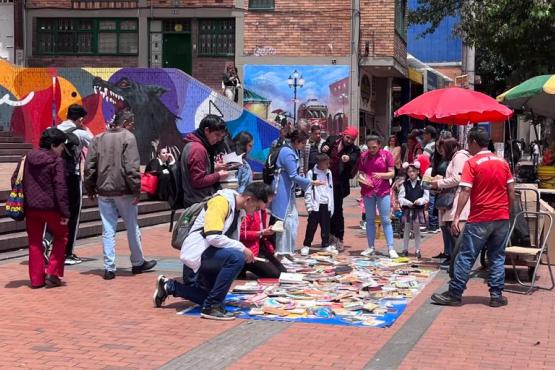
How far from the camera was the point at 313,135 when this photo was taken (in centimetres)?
1295

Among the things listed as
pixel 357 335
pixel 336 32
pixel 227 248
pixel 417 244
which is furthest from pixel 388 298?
pixel 336 32

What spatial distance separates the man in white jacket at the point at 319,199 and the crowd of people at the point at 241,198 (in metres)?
0.01

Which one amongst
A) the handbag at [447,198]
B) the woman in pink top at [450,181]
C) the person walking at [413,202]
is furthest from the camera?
the person walking at [413,202]

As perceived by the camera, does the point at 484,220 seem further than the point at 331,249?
No

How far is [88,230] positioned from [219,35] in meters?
14.0

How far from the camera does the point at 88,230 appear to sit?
12430 millimetres

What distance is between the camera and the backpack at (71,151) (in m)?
9.48

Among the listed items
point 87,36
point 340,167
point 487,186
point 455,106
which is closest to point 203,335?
point 487,186

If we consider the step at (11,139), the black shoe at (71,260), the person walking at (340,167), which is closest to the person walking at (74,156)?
the black shoe at (71,260)

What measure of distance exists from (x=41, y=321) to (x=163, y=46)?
19461mm

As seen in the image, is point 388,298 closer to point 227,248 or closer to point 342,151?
point 227,248

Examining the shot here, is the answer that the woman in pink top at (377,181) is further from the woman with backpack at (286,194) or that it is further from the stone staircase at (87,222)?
the stone staircase at (87,222)

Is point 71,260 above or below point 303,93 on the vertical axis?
below

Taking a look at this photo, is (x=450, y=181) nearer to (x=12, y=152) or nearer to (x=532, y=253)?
(x=532, y=253)
